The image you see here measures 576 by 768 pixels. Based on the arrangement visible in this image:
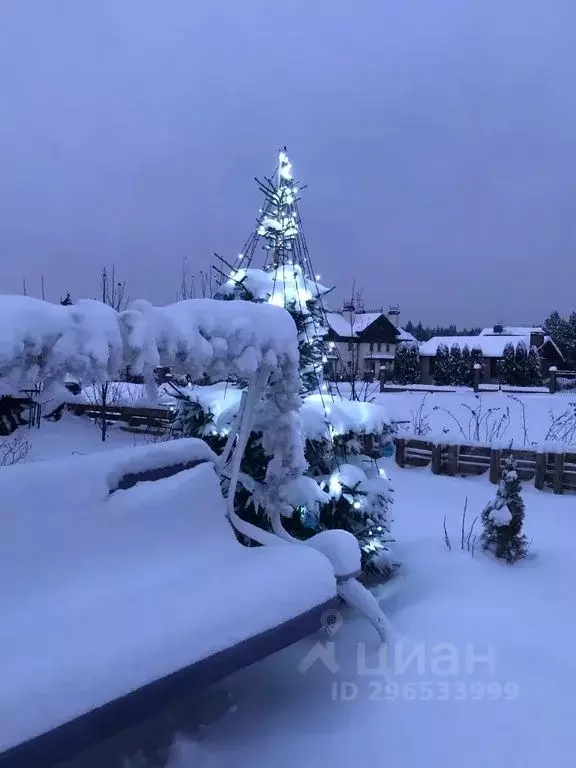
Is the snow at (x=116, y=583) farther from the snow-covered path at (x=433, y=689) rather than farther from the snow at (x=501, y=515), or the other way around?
the snow at (x=501, y=515)

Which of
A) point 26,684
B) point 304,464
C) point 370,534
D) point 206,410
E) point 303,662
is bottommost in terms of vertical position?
point 303,662

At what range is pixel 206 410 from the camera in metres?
4.70

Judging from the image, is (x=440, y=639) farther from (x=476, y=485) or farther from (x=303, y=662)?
(x=476, y=485)

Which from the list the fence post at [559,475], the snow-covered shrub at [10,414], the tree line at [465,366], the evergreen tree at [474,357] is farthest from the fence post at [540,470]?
the evergreen tree at [474,357]

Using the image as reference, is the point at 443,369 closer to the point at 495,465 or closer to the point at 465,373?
the point at 465,373

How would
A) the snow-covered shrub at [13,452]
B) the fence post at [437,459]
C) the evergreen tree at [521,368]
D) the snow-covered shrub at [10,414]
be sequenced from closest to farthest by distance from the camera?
the snow-covered shrub at [13,452]
the fence post at [437,459]
the snow-covered shrub at [10,414]
the evergreen tree at [521,368]

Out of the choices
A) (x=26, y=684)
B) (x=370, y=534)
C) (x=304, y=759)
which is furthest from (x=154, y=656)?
(x=370, y=534)

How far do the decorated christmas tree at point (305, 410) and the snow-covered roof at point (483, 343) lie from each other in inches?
1313

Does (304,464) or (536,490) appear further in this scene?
(536,490)

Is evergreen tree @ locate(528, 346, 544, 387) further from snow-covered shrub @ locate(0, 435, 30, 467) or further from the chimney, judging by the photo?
snow-covered shrub @ locate(0, 435, 30, 467)

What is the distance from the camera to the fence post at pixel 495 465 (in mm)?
9273

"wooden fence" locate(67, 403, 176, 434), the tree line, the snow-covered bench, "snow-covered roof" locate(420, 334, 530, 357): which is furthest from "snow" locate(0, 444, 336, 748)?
"snow-covered roof" locate(420, 334, 530, 357)

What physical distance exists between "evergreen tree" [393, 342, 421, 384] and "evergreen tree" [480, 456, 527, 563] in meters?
28.3

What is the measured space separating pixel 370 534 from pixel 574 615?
1.75 meters
